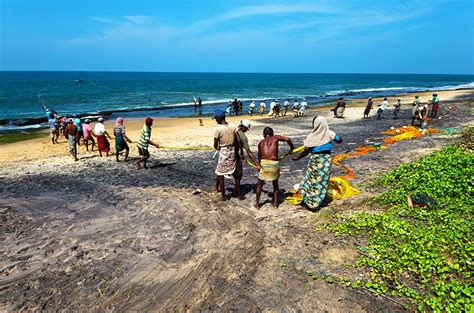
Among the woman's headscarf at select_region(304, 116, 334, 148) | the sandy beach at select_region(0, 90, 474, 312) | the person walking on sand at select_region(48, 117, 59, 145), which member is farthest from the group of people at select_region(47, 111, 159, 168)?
the woman's headscarf at select_region(304, 116, 334, 148)

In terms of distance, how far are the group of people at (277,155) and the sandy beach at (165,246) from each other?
51cm

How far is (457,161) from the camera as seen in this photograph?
7.21 m

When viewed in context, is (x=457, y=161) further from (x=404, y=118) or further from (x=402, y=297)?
(x=404, y=118)

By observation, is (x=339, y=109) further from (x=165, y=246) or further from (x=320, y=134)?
(x=165, y=246)

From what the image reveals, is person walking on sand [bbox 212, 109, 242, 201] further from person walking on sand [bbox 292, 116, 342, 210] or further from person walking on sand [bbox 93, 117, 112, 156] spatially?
person walking on sand [bbox 93, 117, 112, 156]

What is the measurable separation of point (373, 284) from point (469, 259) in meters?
1.41

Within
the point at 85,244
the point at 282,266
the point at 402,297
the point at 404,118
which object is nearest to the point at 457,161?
the point at 402,297

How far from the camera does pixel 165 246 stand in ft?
18.0

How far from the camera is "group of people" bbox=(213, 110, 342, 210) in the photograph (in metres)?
5.99

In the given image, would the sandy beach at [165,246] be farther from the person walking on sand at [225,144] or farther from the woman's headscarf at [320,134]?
the woman's headscarf at [320,134]

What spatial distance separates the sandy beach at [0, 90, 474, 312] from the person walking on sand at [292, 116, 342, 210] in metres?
0.38

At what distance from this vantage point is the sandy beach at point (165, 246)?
4137mm

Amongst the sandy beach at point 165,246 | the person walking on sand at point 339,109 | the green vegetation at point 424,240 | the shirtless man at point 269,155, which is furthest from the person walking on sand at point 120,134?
the person walking on sand at point 339,109

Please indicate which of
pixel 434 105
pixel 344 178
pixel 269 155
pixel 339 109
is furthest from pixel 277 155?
pixel 339 109
